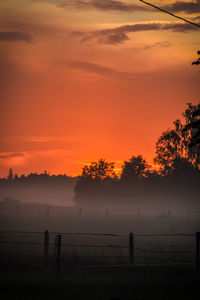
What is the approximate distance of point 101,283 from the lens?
817 inches

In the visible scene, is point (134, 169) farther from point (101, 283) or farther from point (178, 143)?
point (101, 283)

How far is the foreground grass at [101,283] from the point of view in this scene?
1762cm

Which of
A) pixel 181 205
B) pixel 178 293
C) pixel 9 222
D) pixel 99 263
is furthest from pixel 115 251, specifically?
pixel 181 205

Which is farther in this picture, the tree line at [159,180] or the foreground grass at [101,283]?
the tree line at [159,180]

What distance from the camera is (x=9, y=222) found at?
67.4m

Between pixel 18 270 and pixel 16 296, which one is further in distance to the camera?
pixel 18 270

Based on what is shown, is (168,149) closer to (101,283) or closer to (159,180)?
(159,180)

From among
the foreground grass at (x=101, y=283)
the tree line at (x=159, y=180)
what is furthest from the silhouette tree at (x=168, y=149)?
the foreground grass at (x=101, y=283)

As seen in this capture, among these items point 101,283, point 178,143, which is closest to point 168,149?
point 178,143

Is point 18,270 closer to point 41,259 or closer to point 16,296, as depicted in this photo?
point 41,259

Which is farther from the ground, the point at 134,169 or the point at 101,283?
the point at 134,169

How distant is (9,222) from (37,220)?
519 centimetres

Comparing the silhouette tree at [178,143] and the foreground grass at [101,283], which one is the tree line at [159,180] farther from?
the foreground grass at [101,283]

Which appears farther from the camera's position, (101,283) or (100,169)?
(100,169)
